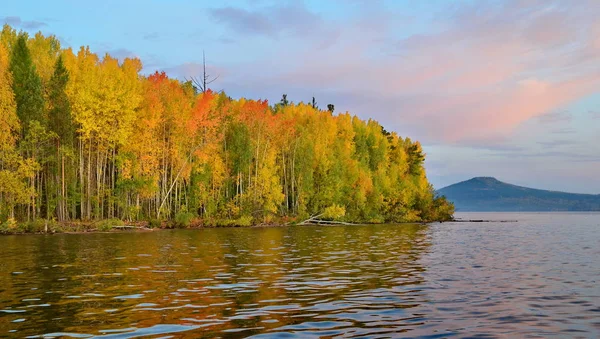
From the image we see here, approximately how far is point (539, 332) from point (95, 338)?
8.42 meters

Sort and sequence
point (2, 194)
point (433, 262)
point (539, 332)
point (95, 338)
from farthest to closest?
point (2, 194), point (433, 262), point (539, 332), point (95, 338)

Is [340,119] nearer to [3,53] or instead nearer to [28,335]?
[3,53]

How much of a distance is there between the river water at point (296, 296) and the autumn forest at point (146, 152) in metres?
26.4

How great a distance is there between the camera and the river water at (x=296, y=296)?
10.8 meters

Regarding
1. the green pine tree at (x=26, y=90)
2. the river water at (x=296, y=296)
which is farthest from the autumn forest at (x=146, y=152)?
the river water at (x=296, y=296)

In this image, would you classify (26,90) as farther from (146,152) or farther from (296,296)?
(296,296)

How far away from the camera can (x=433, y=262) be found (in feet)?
79.7

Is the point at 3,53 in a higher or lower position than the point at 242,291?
higher

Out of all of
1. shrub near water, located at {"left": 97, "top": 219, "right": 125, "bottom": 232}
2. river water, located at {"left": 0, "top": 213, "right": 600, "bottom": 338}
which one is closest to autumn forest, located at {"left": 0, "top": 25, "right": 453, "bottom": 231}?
shrub near water, located at {"left": 97, "top": 219, "right": 125, "bottom": 232}

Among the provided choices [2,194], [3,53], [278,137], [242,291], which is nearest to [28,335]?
[242,291]

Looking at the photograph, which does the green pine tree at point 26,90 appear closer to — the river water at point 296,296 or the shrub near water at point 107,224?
the shrub near water at point 107,224

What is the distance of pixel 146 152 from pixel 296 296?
4581cm

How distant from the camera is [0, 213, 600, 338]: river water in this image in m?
10.8

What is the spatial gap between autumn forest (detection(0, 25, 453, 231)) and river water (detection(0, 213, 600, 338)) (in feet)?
86.5
